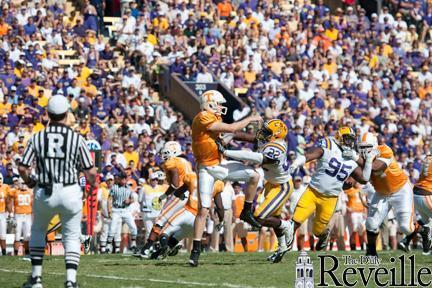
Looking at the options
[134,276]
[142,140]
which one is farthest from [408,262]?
[142,140]

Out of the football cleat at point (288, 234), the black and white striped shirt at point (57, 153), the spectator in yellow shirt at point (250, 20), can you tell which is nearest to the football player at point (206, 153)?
the football cleat at point (288, 234)

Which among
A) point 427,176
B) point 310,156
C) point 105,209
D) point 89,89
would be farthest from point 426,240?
point 89,89

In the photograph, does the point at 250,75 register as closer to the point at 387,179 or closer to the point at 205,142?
the point at 387,179

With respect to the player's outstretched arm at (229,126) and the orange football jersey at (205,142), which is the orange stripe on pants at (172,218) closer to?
the orange football jersey at (205,142)

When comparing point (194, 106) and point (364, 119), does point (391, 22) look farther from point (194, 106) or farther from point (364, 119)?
point (194, 106)

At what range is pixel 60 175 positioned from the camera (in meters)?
10.5

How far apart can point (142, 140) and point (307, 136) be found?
11.8 feet

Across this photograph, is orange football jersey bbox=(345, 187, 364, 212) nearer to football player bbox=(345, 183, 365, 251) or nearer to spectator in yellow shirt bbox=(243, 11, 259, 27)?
football player bbox=(345, 183, 365, 251)

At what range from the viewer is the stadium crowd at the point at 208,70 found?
22641mm

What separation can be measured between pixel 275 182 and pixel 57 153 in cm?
431

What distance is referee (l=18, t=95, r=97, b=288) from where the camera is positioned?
10484 millimetres

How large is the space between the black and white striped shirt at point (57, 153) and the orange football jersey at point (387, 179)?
5428mm

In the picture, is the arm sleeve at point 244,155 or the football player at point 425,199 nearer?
the arm sleeve at point 244,155

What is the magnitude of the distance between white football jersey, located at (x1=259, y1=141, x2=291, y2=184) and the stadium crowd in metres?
7.19
